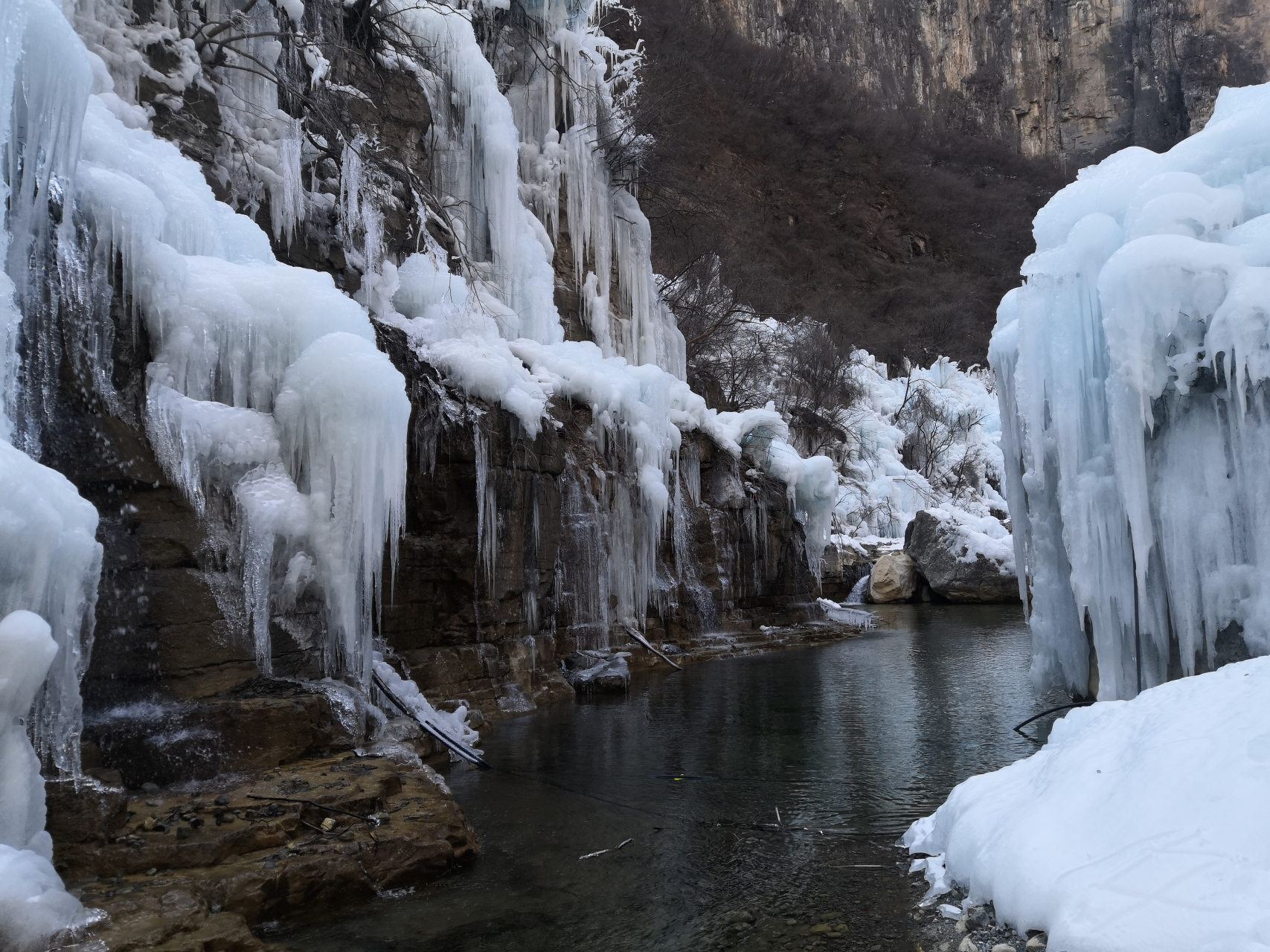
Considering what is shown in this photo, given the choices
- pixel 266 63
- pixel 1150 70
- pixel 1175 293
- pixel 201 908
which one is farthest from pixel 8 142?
pixel 1150 70

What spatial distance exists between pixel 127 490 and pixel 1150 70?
46.5m

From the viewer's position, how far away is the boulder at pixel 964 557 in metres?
19.5

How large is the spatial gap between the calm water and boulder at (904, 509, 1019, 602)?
9598 mm

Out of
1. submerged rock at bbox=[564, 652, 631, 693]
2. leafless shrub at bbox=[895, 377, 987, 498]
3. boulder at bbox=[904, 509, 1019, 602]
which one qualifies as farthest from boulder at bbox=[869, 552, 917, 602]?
submerged rock at bbox=[564, 652, 631, 693]

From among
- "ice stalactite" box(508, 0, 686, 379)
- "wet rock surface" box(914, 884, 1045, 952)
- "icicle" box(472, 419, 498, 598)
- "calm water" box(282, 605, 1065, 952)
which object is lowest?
"calm water" box(282, 605, 1065, 952)

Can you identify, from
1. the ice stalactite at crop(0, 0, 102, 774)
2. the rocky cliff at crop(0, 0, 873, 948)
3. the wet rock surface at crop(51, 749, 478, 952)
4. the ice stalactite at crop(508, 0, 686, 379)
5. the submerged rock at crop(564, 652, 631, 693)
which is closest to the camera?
the wet rock surface at crop(51, 749, 478, 952)

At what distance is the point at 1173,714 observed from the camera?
3.26m

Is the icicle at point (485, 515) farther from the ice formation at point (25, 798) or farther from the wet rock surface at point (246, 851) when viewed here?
the ice formation at point (25, 798)

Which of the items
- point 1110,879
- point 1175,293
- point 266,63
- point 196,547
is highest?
point 266,63

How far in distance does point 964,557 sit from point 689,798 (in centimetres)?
1574

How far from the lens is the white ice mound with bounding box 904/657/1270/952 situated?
239cm

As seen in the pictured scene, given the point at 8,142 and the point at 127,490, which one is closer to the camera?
the point at 8,142

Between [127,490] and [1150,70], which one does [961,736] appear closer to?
[127,490]

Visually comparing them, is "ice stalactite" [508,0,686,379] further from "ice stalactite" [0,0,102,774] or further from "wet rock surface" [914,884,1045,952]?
"wet rock surface" [914,884,1045,952]
